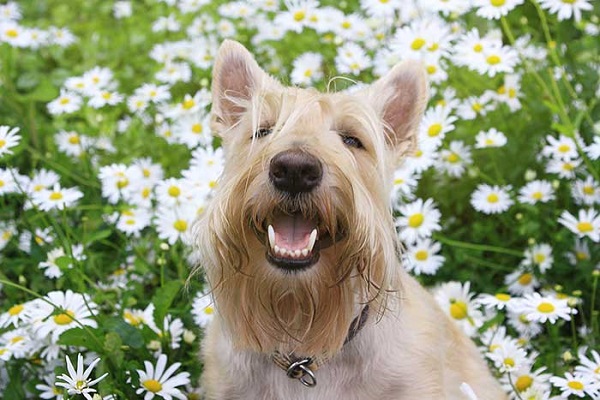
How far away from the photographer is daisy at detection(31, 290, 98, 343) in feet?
12.9

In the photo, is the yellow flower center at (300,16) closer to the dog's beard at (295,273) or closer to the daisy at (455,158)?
the daisy at (455,158)

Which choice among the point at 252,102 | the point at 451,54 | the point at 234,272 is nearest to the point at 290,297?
the point at 234,272

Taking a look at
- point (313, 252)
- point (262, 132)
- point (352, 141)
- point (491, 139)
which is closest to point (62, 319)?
point (262, 132)

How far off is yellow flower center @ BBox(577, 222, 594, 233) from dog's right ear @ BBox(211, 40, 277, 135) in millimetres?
1853

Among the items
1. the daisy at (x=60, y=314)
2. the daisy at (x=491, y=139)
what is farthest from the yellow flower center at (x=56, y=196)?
the daisy at (x=491, y=139)

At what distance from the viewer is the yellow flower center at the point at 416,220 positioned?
4.87m

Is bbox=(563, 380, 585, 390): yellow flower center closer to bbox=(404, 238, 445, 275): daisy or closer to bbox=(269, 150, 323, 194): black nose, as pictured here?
bbox=(404, 238, 445, 275): daisy

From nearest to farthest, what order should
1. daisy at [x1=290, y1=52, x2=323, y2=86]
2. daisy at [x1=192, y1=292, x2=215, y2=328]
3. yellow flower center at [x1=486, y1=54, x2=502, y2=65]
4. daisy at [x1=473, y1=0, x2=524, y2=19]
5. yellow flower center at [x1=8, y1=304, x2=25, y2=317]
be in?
yellow flower center at [x1=8, y1=304, x2=25, y2=317] < daisy at [x1=192, y1=292, x2=215, y2=328] < daisy at [x1=473, y1=0, x2=524, y2=19] < yellow flower center at [x1=486, y1=54, x2=502, y2=65] < daisy at [x1=290, y1=52, x2=323, y2=86]

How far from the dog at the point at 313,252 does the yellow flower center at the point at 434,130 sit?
3.57ft

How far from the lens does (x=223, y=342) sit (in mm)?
3783

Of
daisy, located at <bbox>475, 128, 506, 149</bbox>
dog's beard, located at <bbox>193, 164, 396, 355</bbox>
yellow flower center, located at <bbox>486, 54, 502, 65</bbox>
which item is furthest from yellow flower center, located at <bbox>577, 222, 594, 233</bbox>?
dog's beard, located at <bbox>193, 164, 396, 355</bbox>

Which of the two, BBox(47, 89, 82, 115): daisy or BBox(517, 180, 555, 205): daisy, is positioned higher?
BBox(47, 89, 82, 115): daisy

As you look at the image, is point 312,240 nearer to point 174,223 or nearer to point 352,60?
point 174,223

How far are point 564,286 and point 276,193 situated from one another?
2.43 m
